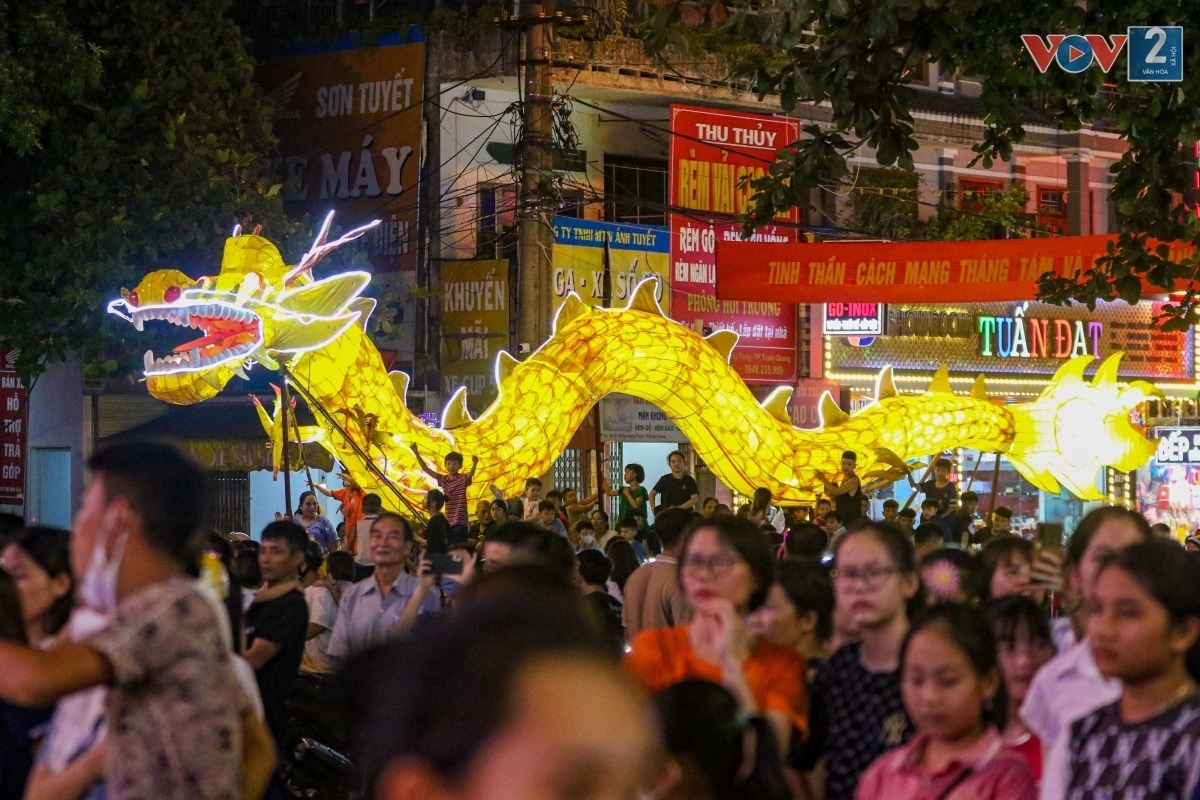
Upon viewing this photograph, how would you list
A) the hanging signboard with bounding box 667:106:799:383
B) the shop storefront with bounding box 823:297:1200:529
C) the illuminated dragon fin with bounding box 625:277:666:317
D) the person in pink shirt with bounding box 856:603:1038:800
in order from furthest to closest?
the shop storefront with bounding box 823:297:1200:529 → the hanging signboard with bounding box 667:106:799:383 → the illuminated dragon fin with bounding box 625:277:666:317 → the person in pink shirt with bounding box 856:603:1038:800

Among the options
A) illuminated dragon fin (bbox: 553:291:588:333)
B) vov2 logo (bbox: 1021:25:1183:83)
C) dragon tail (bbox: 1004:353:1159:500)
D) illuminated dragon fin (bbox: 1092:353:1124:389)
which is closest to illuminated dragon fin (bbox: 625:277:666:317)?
illuminated dragon fin (bbox: 553:291:588:333)

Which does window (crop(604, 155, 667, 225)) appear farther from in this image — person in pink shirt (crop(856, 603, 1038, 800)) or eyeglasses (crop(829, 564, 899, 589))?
person in pink shirt (crop(856, 603, 1038, 800))

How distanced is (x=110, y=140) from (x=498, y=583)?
1563 centimetres

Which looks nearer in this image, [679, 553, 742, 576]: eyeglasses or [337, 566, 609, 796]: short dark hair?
[337, 566, 609, 796]: short dark hair

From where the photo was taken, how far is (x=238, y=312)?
1392 cm

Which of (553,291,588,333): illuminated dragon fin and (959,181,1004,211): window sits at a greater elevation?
(959,181,1004,211): window

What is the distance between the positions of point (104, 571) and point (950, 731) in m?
1.78

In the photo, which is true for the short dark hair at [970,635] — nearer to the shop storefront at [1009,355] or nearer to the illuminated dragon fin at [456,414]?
the illuminated dragon fin at [456,414]

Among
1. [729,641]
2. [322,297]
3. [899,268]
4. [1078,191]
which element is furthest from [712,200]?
[729,641]

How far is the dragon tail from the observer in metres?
19.2

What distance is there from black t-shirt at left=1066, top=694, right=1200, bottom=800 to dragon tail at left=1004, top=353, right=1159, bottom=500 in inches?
626

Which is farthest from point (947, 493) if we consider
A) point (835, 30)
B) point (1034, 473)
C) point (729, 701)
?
point (729, 701)

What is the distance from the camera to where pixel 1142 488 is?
25.3m

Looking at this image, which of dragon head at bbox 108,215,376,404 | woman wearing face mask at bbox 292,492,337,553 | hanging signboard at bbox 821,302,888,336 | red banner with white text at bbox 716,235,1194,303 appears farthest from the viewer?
hanging signboard at bbox 821,302,888,336
